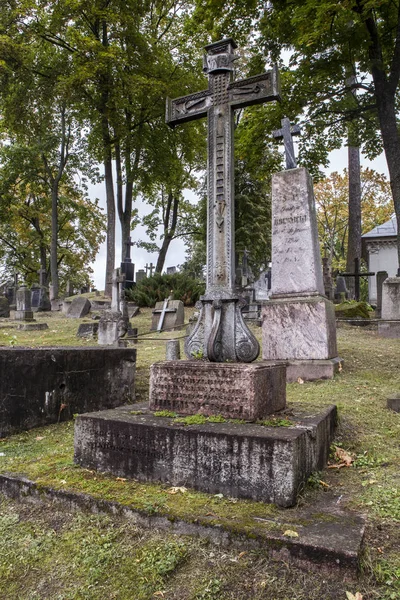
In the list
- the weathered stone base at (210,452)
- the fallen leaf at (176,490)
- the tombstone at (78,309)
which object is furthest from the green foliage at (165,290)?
the fallen leaf at (176,490)

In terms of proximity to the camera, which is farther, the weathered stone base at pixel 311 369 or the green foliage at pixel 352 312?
the green foliage at pixel 352 312

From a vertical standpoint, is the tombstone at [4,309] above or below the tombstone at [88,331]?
above

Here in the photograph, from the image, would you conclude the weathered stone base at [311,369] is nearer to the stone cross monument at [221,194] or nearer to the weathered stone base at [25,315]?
the stone cross monument at [221,194]

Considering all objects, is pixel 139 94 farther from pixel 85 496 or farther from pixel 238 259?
pixel 85 496

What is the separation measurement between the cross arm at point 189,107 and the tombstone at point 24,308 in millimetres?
15558

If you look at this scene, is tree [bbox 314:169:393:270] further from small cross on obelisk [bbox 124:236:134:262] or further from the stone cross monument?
the stone cross monument

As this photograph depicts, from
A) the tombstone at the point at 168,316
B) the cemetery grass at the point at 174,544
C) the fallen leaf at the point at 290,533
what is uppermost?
the tombstone at the point at 168,316

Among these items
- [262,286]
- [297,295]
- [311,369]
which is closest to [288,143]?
[297,295]

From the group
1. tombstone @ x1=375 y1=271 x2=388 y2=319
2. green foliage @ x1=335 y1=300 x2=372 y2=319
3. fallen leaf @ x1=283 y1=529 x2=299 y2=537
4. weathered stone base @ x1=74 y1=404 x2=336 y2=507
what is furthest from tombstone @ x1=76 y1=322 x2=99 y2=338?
fallen leaf @ x1=283 y1=529 x2=299 y2=537

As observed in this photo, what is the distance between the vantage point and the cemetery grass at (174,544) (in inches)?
83.3

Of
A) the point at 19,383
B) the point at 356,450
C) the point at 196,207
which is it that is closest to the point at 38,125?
the point at 196,207

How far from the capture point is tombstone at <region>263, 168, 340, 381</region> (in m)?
6.69

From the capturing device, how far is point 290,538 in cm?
223

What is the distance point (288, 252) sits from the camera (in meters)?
7.25
